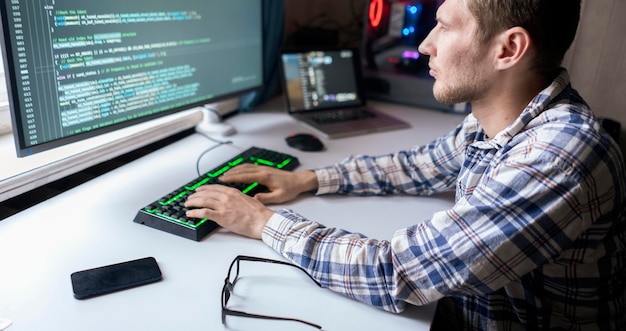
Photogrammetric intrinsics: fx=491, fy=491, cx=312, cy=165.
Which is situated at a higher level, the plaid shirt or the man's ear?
the man's ear

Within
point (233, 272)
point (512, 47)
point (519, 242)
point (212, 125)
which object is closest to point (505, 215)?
point (519, 242)

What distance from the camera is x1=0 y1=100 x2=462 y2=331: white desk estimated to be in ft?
2.16

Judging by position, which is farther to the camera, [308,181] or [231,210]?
[308,181]

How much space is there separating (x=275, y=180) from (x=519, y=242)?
0.53 meters

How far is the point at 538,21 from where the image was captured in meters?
0.78

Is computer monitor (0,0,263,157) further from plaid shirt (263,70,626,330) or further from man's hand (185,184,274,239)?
plaid shirt (263,70,626,330)

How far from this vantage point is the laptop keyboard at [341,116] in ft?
5.00

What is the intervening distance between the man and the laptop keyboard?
564 mm

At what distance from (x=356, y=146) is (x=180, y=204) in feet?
1.98

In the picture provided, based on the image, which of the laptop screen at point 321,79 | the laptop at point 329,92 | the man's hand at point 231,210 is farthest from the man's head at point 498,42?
the laptop screen at point 321,79

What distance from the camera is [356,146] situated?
1.37m

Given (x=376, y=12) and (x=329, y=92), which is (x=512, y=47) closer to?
(x=329, y=92)

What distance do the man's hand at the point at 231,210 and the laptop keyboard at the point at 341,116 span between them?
65 cm

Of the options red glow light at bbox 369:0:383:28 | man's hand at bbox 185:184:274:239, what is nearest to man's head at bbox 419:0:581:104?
man's hand at bbox 185:184:274:239
